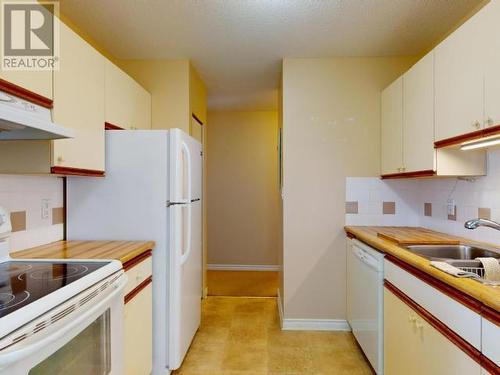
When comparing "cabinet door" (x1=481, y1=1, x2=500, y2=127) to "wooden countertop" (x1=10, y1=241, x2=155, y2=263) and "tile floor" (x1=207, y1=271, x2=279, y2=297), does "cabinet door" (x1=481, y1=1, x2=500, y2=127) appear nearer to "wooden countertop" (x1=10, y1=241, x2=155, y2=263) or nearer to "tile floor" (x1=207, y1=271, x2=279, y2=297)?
"wooden countertop" (x1=10, y1=241, x2=155, y2=263)

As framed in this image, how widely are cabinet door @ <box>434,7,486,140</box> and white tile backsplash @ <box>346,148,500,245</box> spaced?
389 mm

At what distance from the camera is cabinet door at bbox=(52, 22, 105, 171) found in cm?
175

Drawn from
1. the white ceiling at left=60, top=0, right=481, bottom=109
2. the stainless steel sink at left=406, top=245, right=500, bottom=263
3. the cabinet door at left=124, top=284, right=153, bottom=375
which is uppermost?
the white ceiling at left=60, top=0, right=481, bottom=109

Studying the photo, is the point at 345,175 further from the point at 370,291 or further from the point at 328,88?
the point at 370,291

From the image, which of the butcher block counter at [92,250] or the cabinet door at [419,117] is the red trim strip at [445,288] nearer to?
the cabinet door at [419,117]

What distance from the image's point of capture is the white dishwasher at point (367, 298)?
2.12 metres

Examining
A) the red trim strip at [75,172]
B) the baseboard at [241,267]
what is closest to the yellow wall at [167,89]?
the red trim strip at [75,172]

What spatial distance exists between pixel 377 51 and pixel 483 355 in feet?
8.23

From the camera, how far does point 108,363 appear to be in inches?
56.7

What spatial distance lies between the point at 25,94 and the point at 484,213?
2.51m

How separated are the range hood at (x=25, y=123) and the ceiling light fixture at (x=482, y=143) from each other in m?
1.88

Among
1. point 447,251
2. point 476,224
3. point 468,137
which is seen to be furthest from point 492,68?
point 447,251

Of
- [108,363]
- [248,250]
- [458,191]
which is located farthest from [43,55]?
[248,250]

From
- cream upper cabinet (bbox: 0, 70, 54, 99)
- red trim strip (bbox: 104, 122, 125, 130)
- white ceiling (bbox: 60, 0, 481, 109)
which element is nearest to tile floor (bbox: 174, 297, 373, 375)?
red trim strip (bbox: 104, 122, 125, 130)
